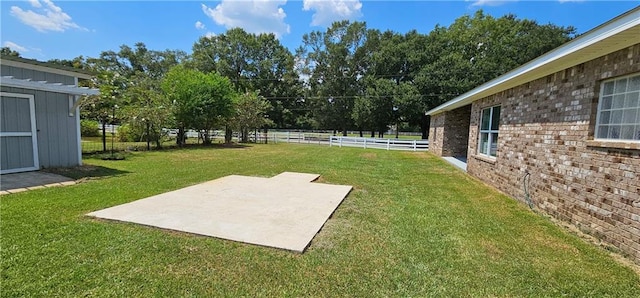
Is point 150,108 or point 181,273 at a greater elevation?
A: point 150,108

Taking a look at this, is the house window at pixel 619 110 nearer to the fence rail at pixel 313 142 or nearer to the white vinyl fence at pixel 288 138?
the fence rail at pixel 313 142

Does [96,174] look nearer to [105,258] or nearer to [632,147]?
[105,258]

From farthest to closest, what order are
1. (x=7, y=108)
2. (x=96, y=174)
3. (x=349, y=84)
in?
(x=349, y=84), (x=96, y=174), (x=7, y=108)

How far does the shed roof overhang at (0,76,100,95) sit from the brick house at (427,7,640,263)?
395 inches

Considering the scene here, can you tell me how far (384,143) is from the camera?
745 inches

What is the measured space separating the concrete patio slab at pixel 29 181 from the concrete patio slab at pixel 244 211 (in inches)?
104

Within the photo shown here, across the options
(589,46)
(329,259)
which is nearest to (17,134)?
(329,259)

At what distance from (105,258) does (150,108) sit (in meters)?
13.1

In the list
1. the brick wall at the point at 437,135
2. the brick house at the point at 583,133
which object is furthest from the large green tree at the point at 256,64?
the brick house at the point at 583,133

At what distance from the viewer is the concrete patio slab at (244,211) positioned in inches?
139

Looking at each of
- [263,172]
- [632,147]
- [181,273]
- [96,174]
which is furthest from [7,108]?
[632,147]

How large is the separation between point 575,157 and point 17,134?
11087 millimetres

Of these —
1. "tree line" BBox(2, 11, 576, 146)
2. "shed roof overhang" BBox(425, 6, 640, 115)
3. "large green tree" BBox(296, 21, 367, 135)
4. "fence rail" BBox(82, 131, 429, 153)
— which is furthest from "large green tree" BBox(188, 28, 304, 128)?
"shed roof overhang" BBox(425, 6, 640, 115)

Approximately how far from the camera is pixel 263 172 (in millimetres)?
8359
